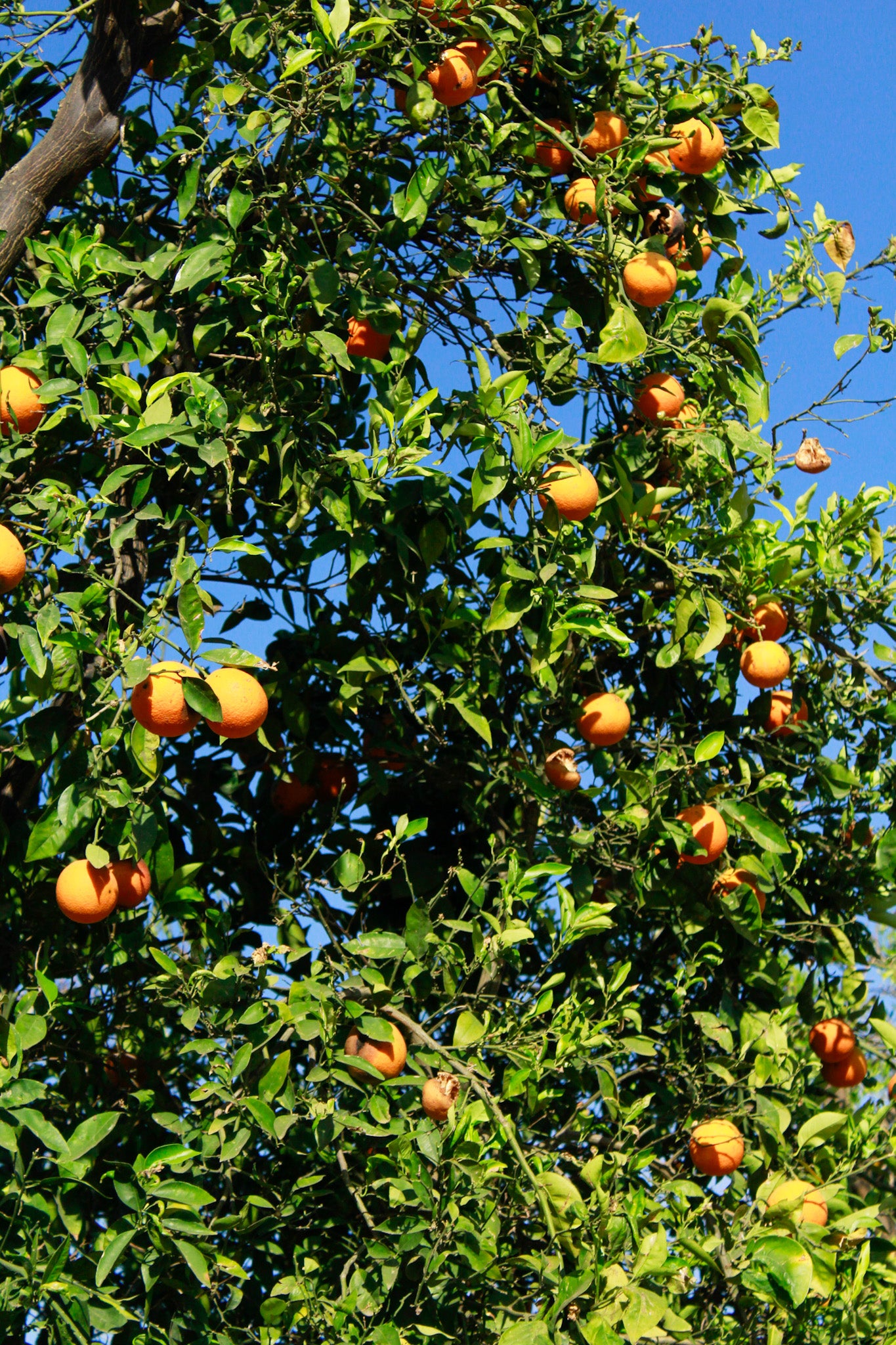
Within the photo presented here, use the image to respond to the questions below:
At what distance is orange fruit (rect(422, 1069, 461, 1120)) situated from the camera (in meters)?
2.09

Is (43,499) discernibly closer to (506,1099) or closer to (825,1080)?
(506,1099)

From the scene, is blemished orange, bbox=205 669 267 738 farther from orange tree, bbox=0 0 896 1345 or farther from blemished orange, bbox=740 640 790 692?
blemished orange, bbox=740 640 790 692

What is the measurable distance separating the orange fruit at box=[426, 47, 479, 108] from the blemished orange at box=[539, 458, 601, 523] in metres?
0.72

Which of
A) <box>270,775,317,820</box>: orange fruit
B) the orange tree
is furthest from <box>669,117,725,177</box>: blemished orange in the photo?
<box>270,775,317,820</box>: orange fruit

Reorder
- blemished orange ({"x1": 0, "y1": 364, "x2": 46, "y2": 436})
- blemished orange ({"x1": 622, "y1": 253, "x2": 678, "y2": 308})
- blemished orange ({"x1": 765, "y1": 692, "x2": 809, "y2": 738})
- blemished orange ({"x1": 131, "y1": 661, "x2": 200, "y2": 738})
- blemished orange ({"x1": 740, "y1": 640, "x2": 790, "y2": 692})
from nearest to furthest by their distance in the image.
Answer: blemished orange ({"x1": 131, "y1": 661, "x2": 200, "y2": 738}) < blemished orange ({"x1": 0, "y1": 364, "x2": 46, "y2": 436}) < blemished orange ({"x1": 622, "y1": 253, "x2": 678, "y2": 308}) < blemished orange ({"x1": 740, "y1": 640, "x2": 790, "y2": 692}) < blemished orange ({"x1": 765, "y1": 692, "x2": 809, "y2": 738})

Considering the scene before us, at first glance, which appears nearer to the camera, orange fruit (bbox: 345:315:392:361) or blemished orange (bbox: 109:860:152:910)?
blemished orange (bbox: 109:860:152:910)

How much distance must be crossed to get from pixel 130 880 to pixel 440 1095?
628mm

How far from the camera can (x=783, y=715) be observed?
2.79m

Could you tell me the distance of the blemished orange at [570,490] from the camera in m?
2.24

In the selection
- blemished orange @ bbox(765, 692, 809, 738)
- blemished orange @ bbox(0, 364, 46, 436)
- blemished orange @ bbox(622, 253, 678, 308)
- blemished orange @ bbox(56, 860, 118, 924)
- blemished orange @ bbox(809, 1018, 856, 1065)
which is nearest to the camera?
blemished orange @ bbox(56, 860, 118, 924)

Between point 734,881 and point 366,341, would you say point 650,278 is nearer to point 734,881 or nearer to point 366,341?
point 366,341

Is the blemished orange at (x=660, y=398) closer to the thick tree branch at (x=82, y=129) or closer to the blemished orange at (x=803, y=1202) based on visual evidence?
the thick tree branch at (x=82, y=129)

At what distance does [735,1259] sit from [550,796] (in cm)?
96

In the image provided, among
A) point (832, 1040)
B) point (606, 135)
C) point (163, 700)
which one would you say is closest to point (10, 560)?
point (163, 700)
